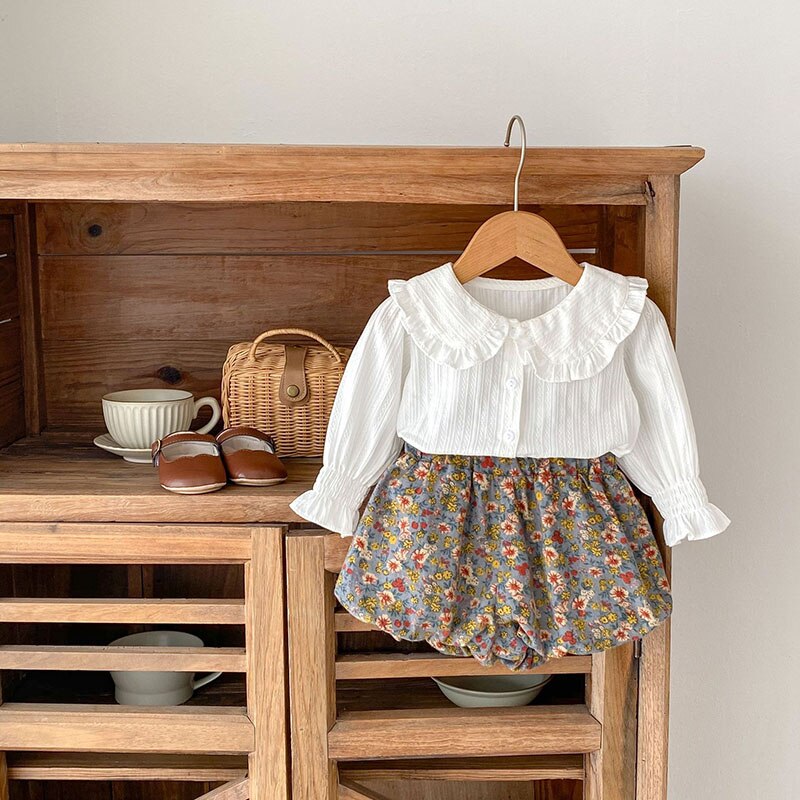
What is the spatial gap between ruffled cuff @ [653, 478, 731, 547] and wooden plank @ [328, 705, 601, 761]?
310mm

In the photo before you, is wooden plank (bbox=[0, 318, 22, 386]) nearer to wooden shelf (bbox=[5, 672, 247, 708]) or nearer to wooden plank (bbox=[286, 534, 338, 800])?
wooden shelf (bbox=[5, 672, 247, 708])

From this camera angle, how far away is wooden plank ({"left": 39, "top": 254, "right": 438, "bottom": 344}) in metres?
1.62

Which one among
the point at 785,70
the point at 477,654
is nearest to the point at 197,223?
the point at 477,654

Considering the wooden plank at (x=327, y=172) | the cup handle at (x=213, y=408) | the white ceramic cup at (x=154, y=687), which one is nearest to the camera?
the wooden plank at (x=327, y=172)

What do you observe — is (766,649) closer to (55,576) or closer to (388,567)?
(388,567)

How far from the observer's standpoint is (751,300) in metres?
1.65

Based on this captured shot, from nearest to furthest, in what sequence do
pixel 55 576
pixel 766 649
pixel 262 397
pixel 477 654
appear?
pixel 477 654 < pixel 262 397 < pixel 55 576 < pixel 766 649

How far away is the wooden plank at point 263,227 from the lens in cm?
161

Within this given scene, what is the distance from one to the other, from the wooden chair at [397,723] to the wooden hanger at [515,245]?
1.33 feet

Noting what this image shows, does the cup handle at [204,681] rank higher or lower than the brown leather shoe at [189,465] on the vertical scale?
lower

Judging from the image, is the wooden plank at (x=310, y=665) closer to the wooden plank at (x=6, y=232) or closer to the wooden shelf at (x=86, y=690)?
the wooden shelf at (x=86, y=690)

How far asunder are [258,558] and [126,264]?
63 centimetres

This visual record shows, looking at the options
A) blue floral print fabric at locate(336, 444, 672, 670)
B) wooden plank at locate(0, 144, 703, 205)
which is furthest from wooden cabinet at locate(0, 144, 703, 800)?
blue floral print fabric at locate(336, 444, 672, 670)

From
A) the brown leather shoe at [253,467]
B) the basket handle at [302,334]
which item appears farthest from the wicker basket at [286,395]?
the brown leather shoe at [253,467]
